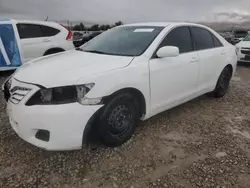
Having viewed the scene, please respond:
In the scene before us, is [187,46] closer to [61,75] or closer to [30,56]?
[61,75]

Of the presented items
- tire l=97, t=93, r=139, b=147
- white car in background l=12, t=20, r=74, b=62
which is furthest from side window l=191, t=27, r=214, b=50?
white car in background l=12, t=20, r=74, b=62

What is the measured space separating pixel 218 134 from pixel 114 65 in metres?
1.76

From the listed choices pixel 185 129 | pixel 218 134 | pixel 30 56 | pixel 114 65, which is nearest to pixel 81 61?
pixel 114 65

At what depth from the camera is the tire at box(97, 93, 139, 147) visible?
2.69 metres

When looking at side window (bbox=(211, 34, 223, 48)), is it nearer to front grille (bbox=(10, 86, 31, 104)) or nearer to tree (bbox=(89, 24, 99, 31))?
front grille (bbox=(10, 86, 31, 104))

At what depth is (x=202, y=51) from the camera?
13.4 ft

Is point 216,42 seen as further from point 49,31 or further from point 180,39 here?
point 49,31

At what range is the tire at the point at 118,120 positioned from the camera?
8.81 ft

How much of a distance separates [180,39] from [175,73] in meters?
0.65

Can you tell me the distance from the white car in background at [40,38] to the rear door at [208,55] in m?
4.53

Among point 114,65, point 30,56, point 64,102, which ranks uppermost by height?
point 114,65

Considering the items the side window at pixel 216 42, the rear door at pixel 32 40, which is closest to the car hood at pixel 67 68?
the side window at pixel 216 42

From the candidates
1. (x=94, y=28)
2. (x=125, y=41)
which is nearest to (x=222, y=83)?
(x=125, y=41)

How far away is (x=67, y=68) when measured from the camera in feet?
8.84
